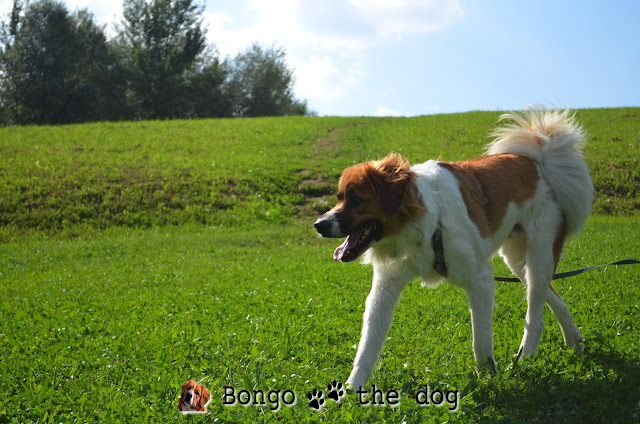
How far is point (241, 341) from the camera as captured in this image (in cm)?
657

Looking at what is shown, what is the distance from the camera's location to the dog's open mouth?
4.80m

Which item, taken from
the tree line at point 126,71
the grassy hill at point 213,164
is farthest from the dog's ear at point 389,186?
the tree line at point 126,71

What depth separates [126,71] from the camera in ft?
151

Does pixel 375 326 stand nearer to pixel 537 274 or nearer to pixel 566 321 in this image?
pixel 537 274

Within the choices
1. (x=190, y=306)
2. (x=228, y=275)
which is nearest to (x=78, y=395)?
(x=190, y=306)

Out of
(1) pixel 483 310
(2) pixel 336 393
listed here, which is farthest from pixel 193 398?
(1) pixel 483 310

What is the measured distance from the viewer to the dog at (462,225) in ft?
15.8

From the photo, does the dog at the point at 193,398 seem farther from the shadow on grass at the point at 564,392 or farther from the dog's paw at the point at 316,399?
the shadow on grass at the point at 564,392

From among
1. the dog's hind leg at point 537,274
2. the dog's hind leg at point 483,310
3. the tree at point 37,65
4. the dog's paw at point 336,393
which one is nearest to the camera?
the dog's paw at point 336,393

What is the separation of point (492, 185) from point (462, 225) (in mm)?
748

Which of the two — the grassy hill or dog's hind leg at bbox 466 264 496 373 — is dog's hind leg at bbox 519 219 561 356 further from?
the grassy hill

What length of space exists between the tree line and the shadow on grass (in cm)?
4304

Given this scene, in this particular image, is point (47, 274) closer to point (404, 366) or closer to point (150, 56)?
point (404, 366)

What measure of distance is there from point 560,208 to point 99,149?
894 inches
